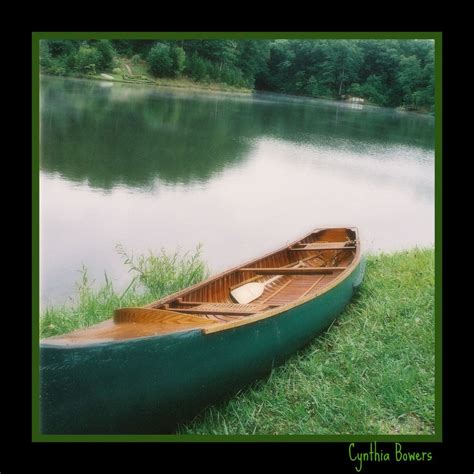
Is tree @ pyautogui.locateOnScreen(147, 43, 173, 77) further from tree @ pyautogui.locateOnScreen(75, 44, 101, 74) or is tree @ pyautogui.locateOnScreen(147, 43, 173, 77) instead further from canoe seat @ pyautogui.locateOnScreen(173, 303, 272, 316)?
canoe seat @ pyautogui.locateOnScreen(173, 303, 272, 316)

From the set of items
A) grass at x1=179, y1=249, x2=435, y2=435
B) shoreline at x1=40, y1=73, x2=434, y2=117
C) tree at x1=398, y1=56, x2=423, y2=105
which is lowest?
grass at x1=179, y1=249, x2=435, y2=435

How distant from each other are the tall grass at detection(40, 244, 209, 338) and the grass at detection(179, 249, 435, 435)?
1681 mm

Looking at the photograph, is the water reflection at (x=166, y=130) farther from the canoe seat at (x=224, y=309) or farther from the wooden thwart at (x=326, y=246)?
the canoe seat at (x=224, y=309)

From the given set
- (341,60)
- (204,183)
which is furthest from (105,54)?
(204,183)

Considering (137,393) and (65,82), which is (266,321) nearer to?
(137,393)

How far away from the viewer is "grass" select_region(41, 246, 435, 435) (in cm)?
359

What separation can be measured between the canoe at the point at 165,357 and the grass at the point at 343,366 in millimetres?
152

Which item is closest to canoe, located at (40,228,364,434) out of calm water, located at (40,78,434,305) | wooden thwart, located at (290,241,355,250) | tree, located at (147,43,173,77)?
wooden thwart, located at (290,241,355,250)

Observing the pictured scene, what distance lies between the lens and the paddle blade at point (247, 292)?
4.75 meters

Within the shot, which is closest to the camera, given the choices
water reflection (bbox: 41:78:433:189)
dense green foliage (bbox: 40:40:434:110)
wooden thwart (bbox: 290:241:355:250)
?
wooden thwart (bbox: 290:241:355:250)

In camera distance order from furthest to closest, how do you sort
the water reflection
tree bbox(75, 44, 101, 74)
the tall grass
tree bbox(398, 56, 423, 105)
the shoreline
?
tree bbox(398, 56, 423, 105)
the shoreline
tree bbox(75, 44, 101, 74)
the water reflection
the tall grass

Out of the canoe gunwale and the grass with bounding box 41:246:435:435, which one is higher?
the canoe gunwale

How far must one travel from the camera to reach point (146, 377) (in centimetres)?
299

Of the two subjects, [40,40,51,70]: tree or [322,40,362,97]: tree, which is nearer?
[40,40,51,70]: tree
